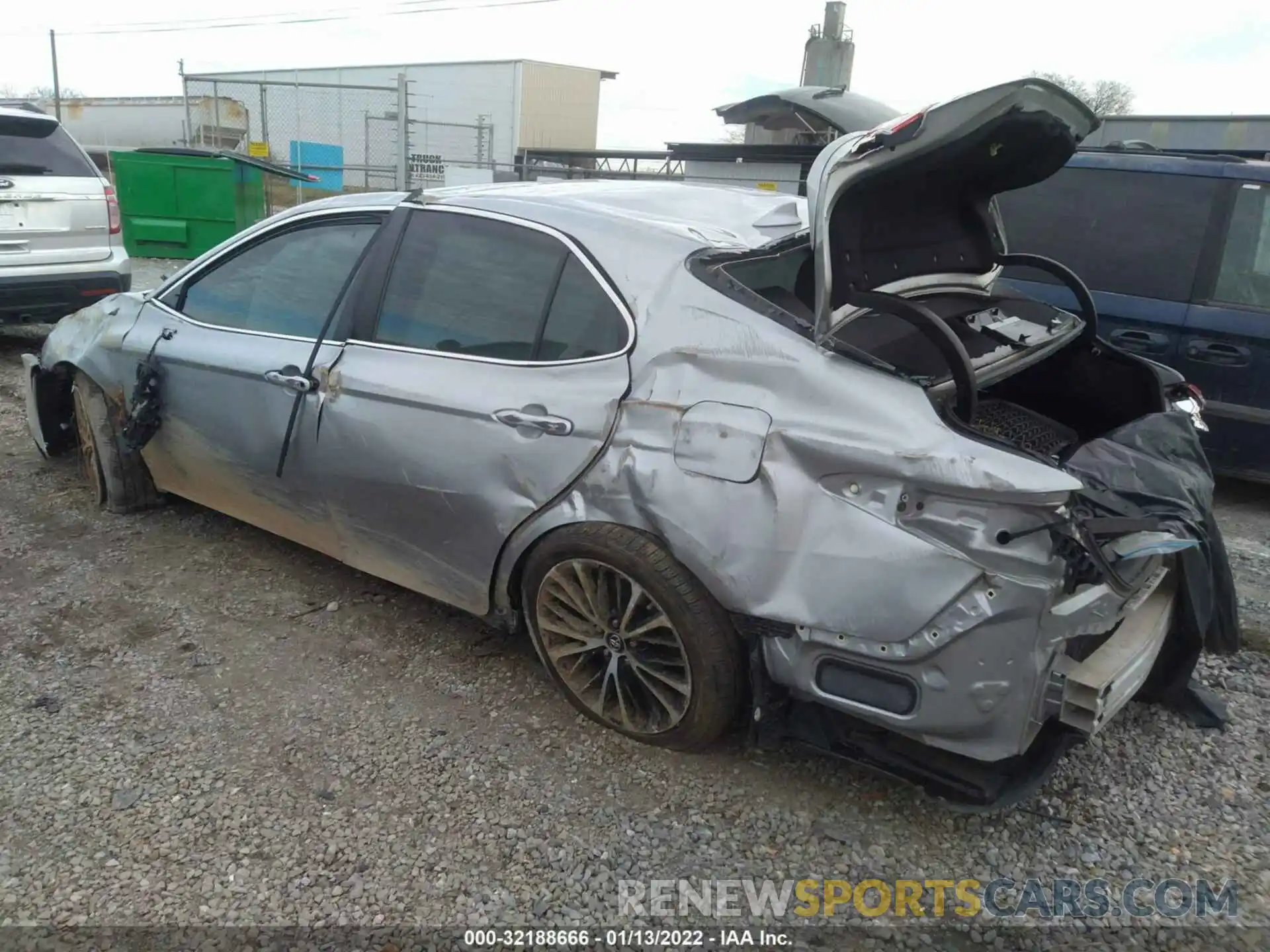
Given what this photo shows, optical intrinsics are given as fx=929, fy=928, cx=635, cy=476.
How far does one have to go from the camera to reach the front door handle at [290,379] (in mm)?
3240

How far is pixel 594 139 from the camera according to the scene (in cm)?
3078

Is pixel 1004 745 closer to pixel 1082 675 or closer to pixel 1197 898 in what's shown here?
pixel 1082 675

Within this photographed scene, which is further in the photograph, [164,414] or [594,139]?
[594,139]

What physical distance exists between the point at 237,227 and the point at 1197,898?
Answer: 38.0 ft

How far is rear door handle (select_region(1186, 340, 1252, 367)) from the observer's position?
181 inches

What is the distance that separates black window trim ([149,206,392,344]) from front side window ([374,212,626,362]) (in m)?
0.23

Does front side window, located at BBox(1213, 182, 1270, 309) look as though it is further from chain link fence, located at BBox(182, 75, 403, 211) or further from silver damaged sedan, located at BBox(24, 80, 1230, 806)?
chain link fence, located at BBox(182, 75, 403, 211)

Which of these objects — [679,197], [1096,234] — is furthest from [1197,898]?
[1096,234]

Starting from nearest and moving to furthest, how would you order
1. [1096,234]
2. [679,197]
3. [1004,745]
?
1. [1004,745]
2. [679,197]
3. [1096,234]

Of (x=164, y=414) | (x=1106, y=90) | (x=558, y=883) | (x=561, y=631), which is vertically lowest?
(x=558, y=883)

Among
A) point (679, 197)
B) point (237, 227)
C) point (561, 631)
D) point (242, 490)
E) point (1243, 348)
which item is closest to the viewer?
point (561, 631)

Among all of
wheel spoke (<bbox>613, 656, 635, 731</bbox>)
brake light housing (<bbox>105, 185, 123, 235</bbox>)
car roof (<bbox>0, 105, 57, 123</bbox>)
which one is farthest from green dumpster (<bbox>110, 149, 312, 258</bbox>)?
wheel spoke (<bbox>613, 656, 635, 731</bbox>)

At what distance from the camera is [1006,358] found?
2703 millimetres

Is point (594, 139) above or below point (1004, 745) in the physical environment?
above
